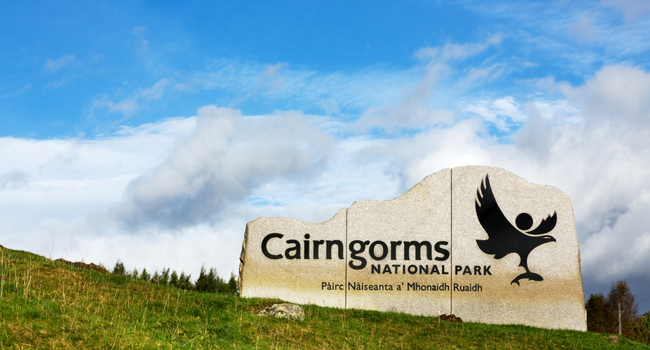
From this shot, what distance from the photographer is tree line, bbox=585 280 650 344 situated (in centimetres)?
3412

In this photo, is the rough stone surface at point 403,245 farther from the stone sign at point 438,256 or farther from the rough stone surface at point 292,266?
the rough stone surface at point 292,266

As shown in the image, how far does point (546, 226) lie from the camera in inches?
632

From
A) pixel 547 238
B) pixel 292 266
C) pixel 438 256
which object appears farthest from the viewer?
pixel 547 238

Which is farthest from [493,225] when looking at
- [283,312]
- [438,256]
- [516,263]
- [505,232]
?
[283,312]

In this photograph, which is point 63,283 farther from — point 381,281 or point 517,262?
point 517,262

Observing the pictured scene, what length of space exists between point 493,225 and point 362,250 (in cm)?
444

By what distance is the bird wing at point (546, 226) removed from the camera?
15994mm

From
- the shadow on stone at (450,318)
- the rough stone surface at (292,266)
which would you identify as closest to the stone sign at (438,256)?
the rough stone surface at (292,266)

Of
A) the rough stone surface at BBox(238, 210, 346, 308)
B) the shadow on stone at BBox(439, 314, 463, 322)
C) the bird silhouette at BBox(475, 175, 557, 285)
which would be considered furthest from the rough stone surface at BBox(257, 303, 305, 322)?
the bird silhouette at BBox(475, 175, 557, 285)

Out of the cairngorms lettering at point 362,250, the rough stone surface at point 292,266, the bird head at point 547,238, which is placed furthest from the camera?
the bird head at point 547,238

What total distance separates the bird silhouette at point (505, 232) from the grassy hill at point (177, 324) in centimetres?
242

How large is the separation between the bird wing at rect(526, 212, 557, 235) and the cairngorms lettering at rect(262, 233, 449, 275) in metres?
3.06

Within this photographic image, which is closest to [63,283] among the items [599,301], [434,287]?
[434,287]

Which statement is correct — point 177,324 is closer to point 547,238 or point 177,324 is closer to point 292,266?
point 292,266
